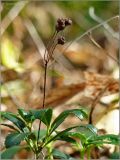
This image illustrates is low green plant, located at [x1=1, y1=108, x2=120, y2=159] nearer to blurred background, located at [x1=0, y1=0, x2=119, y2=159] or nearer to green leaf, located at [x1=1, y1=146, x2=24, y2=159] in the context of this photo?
green leaf, located at [x1=1, y1=146, x2=24, y2=159]

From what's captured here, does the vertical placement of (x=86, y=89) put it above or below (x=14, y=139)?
above

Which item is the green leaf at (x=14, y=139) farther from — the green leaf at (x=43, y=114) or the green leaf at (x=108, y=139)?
the green leaf at (x=108, y=139)

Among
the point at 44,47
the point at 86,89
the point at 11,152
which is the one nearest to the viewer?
the point at 11,152

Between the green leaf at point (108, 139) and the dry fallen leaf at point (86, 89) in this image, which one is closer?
the green leaf at point (108, 139)

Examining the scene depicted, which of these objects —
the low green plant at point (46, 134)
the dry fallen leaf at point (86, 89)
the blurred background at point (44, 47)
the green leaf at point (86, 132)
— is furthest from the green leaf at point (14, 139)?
the blurred background at point (44, 47)

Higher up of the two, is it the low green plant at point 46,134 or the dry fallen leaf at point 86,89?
the dry fallen leaf at point 86,89

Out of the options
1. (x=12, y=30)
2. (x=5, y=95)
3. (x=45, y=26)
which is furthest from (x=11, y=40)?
(x=5, y=95)

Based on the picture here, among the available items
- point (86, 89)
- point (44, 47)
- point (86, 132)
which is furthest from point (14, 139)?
point (44, 47)

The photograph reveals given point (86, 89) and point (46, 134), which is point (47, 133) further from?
point (86, 89)

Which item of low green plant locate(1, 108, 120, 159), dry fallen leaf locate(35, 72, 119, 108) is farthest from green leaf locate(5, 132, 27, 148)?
dry fallen leaf locate(35, 72, 119, 108)

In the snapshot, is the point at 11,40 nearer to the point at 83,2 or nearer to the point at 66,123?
the point at 83,2

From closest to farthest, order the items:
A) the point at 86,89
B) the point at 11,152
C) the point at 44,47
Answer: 1. the point at 11,152
2. the point at 86,89
3. the point at 44,47
